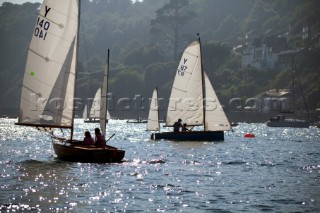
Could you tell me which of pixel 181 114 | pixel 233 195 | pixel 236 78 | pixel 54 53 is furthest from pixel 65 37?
pixel 236 78

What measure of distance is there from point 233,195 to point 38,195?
28.4ft

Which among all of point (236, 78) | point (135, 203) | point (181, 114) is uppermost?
point (236, 78)

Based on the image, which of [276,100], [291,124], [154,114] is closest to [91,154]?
[154,114]

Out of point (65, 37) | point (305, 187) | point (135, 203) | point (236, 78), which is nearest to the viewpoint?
point (135, 203)

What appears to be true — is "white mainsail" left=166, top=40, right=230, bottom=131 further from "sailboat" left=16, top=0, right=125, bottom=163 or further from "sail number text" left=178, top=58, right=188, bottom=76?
"sailboat" left=16, top=0, right=125, bottom=163

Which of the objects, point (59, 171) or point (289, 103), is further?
point (289, 103)

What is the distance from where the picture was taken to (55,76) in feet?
133

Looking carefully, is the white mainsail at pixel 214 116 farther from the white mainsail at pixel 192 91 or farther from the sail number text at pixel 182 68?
the sail number text at pixel 182 68

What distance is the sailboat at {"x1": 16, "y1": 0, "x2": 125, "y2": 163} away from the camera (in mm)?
39719

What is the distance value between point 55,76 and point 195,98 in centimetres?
2722

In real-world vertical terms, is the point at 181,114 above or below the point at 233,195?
above

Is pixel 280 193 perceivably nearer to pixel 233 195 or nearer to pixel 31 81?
pixel 233 195

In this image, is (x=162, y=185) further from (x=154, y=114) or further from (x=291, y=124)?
(x=291, y=124)

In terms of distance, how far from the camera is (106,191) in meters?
29.2
